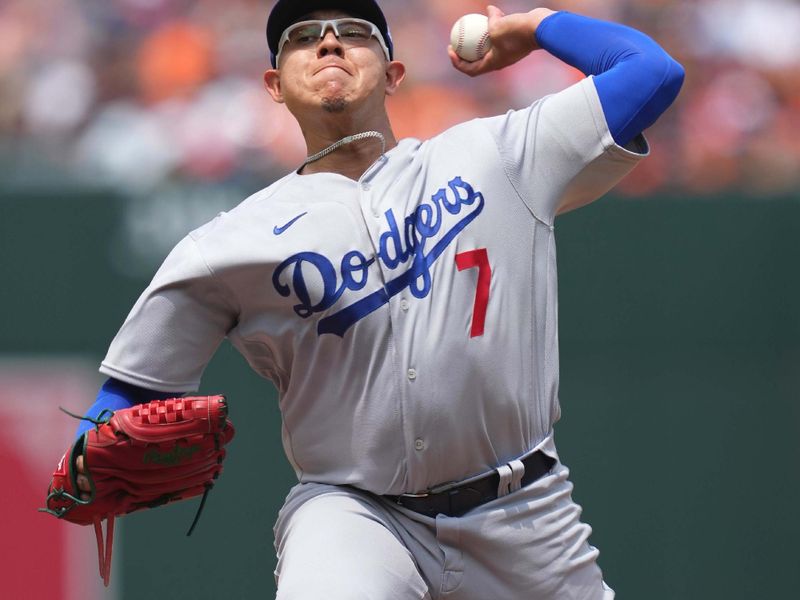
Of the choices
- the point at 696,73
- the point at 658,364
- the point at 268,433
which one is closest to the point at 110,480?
the point at 268,433

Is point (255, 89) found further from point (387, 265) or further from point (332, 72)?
point (387, 265)

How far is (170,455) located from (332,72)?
0.89 meters

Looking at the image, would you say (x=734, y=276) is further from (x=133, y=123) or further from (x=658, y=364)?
(x=133, y=123)

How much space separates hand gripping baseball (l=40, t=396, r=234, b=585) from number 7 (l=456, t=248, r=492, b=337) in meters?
0.54

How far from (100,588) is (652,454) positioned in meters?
2.30

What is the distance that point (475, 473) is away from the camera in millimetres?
2670

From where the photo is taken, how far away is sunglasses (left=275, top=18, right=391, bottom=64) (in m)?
2.87

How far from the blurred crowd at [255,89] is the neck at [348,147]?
9.38 ft

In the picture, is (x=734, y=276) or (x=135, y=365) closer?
(x=135, y=365)

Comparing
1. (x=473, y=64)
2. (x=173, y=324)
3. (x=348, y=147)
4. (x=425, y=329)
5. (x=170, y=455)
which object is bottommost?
(x=170, y=455)

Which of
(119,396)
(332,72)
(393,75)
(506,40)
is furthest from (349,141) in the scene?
(119,396)

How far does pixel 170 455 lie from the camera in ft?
8.68

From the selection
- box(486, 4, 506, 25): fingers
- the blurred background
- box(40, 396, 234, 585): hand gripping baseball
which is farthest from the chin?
the blurred background

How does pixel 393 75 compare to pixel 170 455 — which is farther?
pixel 393 75
